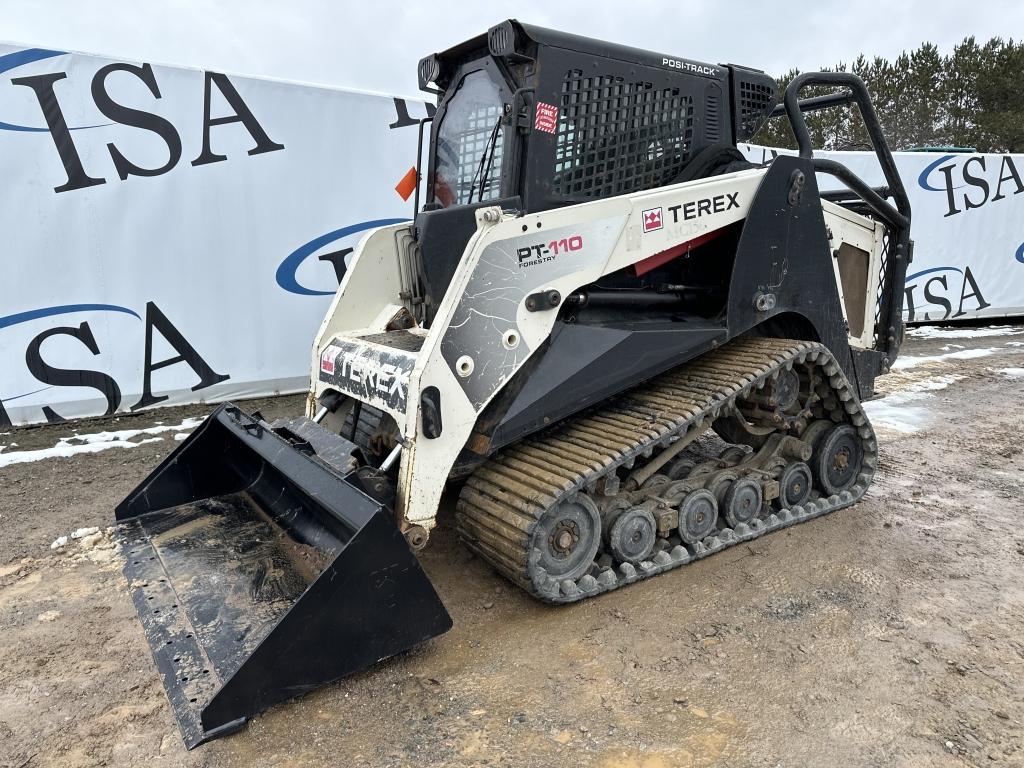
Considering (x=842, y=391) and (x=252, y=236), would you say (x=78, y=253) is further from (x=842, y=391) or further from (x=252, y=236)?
(x=842, y=391)

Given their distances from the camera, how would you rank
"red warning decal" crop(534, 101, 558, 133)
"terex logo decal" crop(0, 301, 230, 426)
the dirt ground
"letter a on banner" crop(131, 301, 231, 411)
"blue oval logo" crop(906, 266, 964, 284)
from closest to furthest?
the dirt ground, "red warning decal" crop(534, 101, 558, 133), "terex logo decal" crop(0, 301, 230, 426), "letter a on banner" crop(131, 301, 231, 411), "blue oval logo" crop(906, 266, 964, 284)

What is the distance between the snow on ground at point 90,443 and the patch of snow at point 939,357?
7.66m

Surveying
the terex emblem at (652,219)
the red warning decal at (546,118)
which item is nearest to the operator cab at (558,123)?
the red warning decal at (546,118)

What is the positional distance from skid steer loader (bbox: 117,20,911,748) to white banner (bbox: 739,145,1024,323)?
739cm

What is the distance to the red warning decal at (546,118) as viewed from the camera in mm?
3211

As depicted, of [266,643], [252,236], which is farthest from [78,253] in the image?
[266,643]

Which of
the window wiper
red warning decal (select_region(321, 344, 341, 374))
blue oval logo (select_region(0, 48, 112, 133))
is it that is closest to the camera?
the window wiper

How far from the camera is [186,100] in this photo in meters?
6.32

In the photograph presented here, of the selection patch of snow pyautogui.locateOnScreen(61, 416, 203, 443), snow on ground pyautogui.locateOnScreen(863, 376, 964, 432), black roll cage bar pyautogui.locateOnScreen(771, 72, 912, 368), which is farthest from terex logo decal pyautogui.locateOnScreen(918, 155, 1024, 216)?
patch of snow pyautogui.locateOnScreen(61, 416, 203, 443)

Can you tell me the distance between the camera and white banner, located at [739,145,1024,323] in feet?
35.1

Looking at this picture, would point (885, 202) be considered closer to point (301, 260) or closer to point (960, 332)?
point (301, 260)

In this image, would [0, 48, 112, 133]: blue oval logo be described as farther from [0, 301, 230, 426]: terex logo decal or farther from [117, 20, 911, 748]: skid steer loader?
[117, 20, 911, 748]: skid steer loader

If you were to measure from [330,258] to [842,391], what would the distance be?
4.89 m

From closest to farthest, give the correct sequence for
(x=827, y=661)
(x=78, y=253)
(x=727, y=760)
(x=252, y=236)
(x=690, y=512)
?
(x=727, y=760) < (x=827, y=661) < (x=690, y=512) < (x=78, y=253) < (x=252, y=236)
